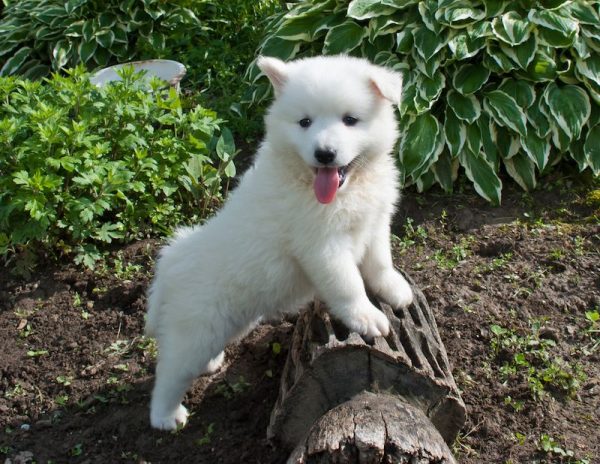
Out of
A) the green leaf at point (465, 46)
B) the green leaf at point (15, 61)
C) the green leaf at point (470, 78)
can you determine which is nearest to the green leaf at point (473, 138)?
the green leaf at point (470, 78)

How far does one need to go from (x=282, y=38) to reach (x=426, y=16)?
3.75ft

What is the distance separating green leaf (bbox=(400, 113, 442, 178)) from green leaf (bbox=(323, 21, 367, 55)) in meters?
0.76

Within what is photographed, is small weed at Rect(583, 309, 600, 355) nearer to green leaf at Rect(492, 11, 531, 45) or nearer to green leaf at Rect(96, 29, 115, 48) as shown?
green leaf at Rect(492, 11, 531, 45)

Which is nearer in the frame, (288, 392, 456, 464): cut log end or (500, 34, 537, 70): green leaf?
(288, 392, 456, 464): cut log end

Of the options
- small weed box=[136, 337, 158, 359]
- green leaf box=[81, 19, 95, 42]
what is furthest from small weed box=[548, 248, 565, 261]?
green leaf box=[81, 19, 95, 42]

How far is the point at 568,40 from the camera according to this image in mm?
5387

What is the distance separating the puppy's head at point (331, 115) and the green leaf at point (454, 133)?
79.7 inches

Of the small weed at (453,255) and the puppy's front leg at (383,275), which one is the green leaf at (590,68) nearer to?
the small weed at (453,255)

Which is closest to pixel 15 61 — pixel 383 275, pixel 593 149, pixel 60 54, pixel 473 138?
pixel 60 54

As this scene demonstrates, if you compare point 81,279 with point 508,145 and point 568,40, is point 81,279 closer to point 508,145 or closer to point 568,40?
point 508,145

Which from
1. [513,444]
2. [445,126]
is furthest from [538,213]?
[513,444]

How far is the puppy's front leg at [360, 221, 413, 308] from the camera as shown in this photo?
12.4 ft

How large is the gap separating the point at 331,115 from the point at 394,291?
38.5 inches

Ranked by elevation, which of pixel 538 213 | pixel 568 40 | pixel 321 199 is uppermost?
pixel 321 199
